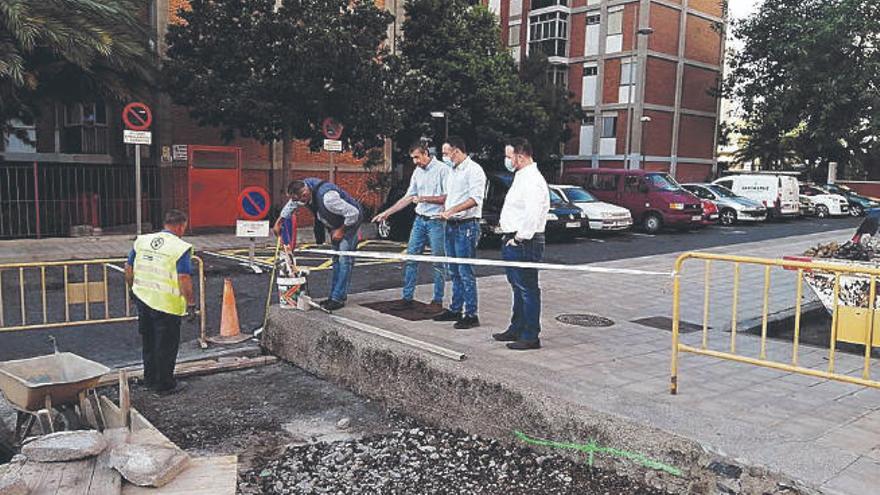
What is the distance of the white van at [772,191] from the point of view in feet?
86.7

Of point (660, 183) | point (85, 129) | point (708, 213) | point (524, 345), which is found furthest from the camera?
point (708, 213)

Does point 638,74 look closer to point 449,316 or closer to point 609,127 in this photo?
point 609,127

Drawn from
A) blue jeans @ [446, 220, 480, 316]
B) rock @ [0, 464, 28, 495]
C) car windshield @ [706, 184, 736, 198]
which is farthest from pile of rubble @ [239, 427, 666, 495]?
car windshield @ [706, 184, 736, 198]

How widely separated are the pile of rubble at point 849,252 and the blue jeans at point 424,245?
4.16 m

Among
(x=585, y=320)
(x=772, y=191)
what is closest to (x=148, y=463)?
(x=585, y=320)

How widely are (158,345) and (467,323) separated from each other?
281 cm

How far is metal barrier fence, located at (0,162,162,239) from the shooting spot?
1641 centimetres

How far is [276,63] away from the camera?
17078 millimetres

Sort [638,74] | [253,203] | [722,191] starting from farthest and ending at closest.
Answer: [638,74], [722,191], [253,203]

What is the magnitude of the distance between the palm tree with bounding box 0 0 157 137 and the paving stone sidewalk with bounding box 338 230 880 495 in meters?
9.20

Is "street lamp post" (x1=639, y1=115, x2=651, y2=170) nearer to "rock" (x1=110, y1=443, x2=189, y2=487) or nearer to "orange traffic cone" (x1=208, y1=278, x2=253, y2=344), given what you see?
"orange traffic cone" (x1=208, y1=278, x2=253, y2=344)

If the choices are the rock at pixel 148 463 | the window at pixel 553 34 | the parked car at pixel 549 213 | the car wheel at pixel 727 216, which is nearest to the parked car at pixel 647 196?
the parked car at pixel 549 213

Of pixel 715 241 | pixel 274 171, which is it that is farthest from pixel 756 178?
pixel 274 171

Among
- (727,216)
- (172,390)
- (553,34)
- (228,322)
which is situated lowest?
(172,390)
